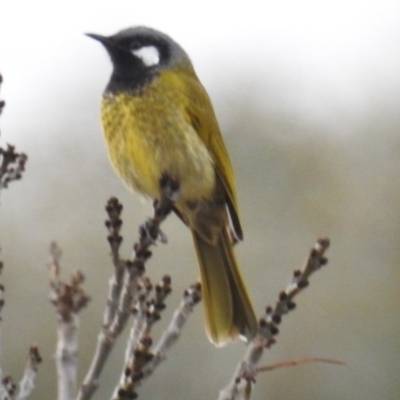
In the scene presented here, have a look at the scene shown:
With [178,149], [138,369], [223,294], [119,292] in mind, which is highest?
[178,149]

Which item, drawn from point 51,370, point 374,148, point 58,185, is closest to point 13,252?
point 58,185

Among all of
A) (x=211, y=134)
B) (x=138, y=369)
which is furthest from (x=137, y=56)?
(x=138, y=369)

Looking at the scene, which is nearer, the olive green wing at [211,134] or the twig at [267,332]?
the twig at [267,332]

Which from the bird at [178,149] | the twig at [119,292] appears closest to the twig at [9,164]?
the twig at [119,292]

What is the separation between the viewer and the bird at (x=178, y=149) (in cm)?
390

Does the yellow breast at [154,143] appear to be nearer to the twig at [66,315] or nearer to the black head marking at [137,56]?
the black head marking at [137,56]

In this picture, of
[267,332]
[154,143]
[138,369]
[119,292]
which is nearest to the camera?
[138,369]

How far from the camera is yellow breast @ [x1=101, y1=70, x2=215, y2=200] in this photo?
3.90 metres

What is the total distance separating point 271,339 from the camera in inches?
104

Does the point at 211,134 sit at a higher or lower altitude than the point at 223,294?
higher

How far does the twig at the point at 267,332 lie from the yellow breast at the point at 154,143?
49.9 inches

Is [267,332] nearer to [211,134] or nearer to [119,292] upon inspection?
[119,292]

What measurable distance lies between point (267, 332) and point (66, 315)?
63 cm

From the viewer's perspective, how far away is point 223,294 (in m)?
3.67
